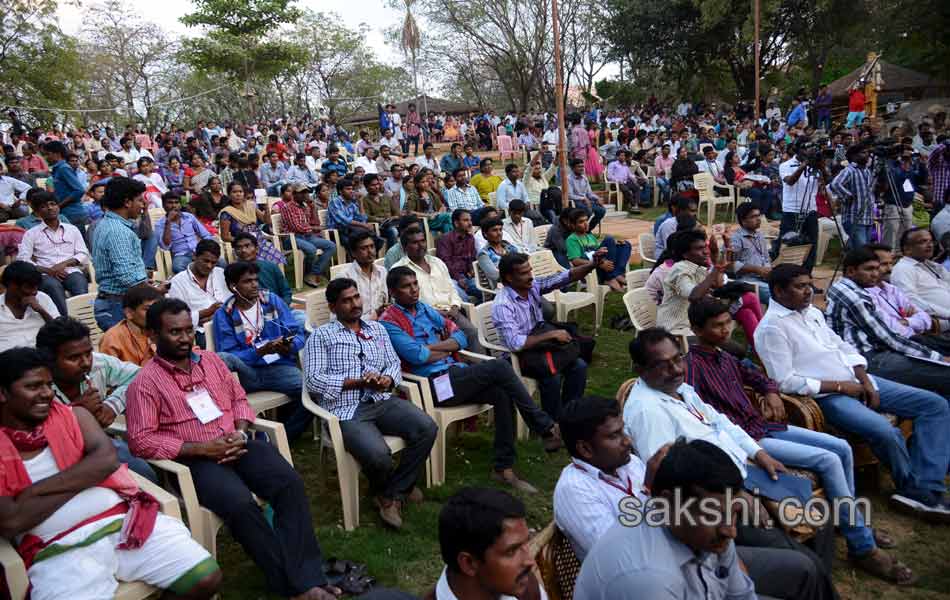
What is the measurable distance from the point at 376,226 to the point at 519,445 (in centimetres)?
528

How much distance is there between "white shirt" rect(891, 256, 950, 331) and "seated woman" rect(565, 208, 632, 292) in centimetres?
242

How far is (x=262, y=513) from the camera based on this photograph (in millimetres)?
3201

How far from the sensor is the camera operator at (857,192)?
7832 mm

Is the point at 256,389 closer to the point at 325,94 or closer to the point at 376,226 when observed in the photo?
the point at 376,226

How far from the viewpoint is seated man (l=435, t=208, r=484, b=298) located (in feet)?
23.8

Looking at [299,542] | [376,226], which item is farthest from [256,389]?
[376,226]

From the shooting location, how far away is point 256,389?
4496 mm

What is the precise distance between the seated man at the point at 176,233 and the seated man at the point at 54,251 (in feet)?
3.32

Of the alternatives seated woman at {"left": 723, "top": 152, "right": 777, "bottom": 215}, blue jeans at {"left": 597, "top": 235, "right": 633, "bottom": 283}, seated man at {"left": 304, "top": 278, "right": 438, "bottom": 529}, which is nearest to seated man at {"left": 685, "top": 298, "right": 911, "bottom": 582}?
seated man at {"left": 304, "top": 278, "right": 438, "bottom": 529}

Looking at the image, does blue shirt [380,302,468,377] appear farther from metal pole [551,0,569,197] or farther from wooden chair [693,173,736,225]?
wooden chair [693,173,736,225]

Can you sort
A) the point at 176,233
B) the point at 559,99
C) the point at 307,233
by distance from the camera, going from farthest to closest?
the point at 307,233 < the point at 559,99 < the point at 176,233

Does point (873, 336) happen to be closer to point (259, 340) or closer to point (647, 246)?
point (647, 246)

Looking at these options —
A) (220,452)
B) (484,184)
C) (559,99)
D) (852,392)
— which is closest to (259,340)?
(220,452)

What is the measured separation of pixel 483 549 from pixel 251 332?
10.5 feet
